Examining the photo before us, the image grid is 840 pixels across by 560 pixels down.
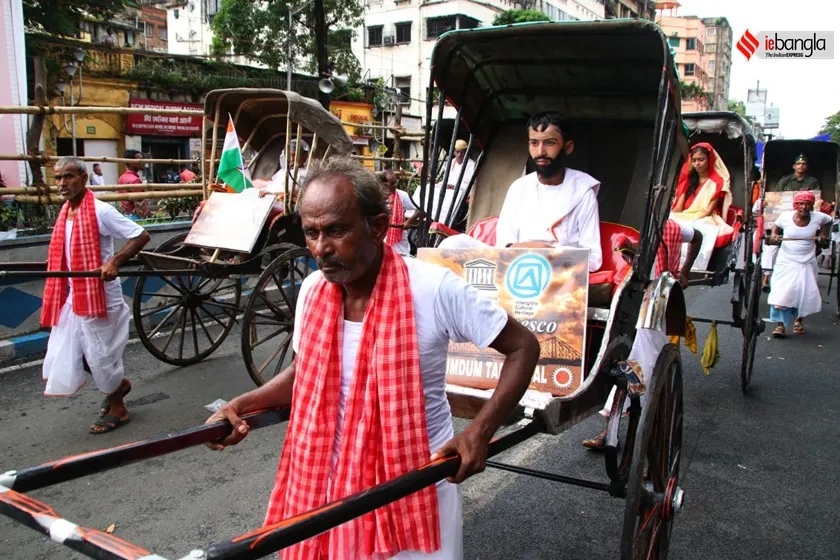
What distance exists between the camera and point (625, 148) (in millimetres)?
4605

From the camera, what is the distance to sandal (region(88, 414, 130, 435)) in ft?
14.3

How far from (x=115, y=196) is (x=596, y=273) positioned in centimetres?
619

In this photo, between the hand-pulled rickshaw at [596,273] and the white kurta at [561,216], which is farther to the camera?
the white kurta at [561,216]

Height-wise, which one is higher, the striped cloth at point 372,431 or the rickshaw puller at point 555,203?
the rickshaw puller at point 555,203

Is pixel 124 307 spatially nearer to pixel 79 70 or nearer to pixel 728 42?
pixel 79 70

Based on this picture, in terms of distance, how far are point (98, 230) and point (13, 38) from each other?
1003 centimetres

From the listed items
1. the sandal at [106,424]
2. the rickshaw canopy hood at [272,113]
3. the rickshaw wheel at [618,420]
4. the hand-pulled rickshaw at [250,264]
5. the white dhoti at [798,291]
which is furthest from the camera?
the white dhoti at [798,291]

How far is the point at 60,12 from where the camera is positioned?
59.2 ft

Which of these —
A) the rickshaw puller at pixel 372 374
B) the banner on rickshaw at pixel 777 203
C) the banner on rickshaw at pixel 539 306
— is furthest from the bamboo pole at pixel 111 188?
the banner on rickshaw at pixel 777 203

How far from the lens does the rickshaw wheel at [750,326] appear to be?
5.21m

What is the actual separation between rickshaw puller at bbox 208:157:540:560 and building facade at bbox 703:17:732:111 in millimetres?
88573

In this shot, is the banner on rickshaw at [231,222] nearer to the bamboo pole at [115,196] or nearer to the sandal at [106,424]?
the sandal at [106,424]

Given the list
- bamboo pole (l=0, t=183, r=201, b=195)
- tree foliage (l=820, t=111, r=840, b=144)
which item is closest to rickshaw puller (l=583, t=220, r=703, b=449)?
bamboo pole (l=0, t=183, r=201, b=195)

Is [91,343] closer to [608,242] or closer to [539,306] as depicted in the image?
[539,306]
